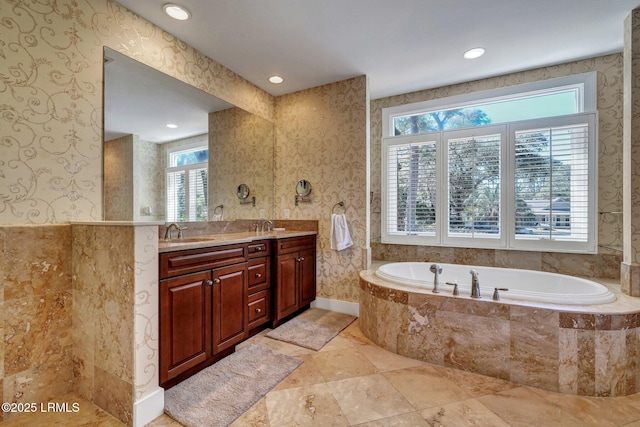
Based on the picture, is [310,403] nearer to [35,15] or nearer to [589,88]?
[35,15]

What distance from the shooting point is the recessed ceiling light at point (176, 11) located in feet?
6.25

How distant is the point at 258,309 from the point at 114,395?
1.09 metres

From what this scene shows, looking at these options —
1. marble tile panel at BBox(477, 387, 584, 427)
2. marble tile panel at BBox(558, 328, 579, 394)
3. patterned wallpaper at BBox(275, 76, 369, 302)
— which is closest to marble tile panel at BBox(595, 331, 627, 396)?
marble tile panel at BBox(558, 328, 579, 394)

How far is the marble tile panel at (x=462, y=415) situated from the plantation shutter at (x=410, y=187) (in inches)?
75.2

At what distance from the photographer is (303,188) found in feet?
10.5

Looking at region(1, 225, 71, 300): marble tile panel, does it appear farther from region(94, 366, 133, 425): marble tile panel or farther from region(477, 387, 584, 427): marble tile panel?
region(477, 387, 584, 427): marble tile panel

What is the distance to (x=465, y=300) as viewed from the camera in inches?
75.9

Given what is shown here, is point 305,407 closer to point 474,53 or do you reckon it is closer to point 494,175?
point 494,175

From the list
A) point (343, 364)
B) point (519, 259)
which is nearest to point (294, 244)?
point (343, 364)

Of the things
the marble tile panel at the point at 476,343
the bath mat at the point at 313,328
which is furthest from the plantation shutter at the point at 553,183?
the bath mat at the point at 313,328

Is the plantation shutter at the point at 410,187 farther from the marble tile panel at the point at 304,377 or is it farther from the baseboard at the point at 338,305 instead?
the marble tile panel at the point at 304,377

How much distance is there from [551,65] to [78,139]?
4004mm

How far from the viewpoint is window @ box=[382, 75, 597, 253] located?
261 cm

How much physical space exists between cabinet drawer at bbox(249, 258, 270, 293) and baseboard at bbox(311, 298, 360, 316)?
842 mm
